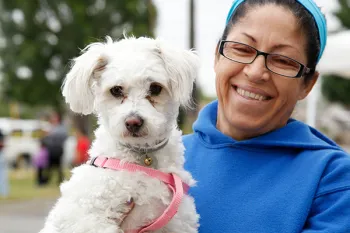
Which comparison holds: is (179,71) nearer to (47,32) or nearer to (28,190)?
(28,190)

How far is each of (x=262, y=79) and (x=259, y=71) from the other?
0.14ft

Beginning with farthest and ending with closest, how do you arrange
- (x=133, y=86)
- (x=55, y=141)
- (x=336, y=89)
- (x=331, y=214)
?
(x=336, y=89) < (x=55, y=141) < (x=133, y=86) < (x=331, y=214)

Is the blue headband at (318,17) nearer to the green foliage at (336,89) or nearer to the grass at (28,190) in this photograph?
the grass at (28,190)

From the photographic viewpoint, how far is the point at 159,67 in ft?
9.24

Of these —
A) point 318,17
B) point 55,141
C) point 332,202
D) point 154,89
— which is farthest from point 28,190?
point 332,202

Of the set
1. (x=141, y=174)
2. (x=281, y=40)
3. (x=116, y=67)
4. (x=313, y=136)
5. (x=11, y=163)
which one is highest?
(x=281, y=40)

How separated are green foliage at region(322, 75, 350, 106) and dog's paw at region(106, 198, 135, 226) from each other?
4059 centimetres

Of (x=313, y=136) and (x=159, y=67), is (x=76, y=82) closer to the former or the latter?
(x=159, y=67)

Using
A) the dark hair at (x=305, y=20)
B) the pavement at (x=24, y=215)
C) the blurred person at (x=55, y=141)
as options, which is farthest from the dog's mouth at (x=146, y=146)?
the blurred person at (x=55, y=141)

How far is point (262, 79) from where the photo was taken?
2689 mm

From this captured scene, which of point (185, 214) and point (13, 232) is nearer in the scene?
point (185, 214)

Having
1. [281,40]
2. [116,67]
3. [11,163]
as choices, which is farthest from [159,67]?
[11,163]

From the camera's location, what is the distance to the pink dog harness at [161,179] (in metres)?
2.63

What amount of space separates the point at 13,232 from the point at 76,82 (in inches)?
311
